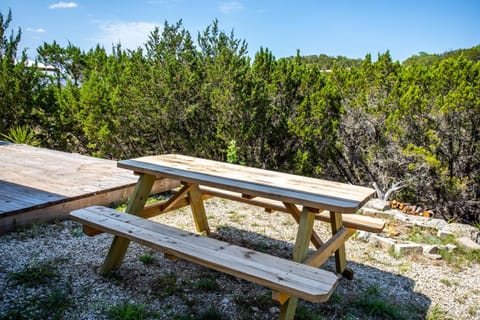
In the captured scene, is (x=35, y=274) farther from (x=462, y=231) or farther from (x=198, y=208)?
(x=462, y=231)

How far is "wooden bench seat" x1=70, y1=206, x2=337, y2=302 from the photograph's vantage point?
148cm

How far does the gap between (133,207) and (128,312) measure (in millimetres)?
816

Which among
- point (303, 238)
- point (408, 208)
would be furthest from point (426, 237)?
point (303, 238)

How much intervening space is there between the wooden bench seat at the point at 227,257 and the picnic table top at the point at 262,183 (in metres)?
0.32

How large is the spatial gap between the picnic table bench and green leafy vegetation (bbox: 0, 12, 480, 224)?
91.0 inches

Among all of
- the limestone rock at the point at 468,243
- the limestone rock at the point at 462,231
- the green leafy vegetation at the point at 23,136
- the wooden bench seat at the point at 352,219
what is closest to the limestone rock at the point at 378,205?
the limestone rock at the point at 462,231

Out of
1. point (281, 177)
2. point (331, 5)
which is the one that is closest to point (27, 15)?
point (331, 5)

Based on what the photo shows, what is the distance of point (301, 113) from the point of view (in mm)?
4906

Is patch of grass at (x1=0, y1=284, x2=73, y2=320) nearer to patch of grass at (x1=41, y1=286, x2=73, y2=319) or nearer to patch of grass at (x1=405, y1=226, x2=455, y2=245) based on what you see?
patch of grass at (x1=41, y1=286, x2=73, y2=319)

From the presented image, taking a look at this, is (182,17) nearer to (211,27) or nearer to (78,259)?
(211,27)

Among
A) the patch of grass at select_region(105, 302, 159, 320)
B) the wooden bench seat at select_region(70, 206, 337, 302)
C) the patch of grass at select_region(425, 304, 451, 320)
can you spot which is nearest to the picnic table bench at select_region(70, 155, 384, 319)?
the wooden bench seat at select_region(70, 206, 337, 302)

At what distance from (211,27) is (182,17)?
0.56 metres

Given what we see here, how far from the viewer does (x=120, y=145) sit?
20.5 ft

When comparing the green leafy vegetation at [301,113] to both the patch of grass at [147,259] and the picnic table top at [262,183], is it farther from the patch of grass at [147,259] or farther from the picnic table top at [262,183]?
the patch of grass at [147,259]
